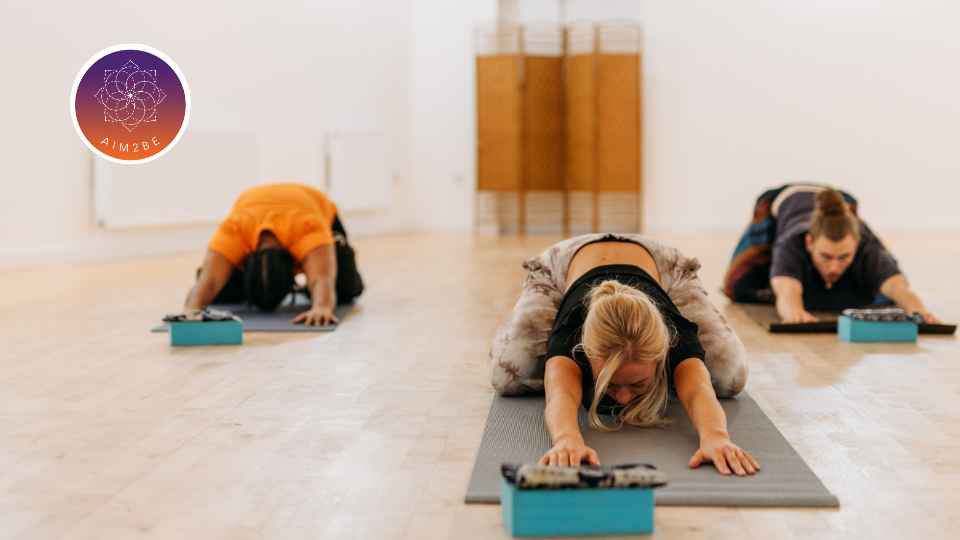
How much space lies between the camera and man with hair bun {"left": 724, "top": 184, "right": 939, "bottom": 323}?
430cm

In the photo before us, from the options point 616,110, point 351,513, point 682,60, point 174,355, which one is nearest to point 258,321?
point 174,355

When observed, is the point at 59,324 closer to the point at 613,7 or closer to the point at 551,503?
the point at 551,503

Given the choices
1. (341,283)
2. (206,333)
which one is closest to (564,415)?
(206,333)

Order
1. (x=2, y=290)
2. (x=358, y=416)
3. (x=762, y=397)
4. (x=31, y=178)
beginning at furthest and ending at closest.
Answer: (x=31, y=178), (x=2, y=290), (x=762, y=397), (x=358, y=416)

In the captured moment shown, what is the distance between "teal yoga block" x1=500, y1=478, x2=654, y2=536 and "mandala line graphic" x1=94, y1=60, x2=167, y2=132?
8.17 ft

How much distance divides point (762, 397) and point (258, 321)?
2.20 m

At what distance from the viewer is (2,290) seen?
5449 mm

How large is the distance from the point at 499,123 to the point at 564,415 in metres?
7.59

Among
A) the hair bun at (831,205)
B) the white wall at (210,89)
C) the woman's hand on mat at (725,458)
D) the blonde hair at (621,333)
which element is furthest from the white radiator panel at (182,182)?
the woman's hand on mat at (725,458)

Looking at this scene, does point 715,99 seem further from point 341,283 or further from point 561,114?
point 341,283

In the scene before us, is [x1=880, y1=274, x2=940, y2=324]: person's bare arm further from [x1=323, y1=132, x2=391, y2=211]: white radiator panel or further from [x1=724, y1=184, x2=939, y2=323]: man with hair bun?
[x1=323, y1=132, x2=391, y2=211]: white radiator panel

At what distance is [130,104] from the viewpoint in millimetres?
3787

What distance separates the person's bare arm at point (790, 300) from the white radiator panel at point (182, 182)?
4.39m

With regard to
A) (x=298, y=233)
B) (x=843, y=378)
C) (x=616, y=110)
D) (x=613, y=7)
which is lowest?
(x=843, y=378)
